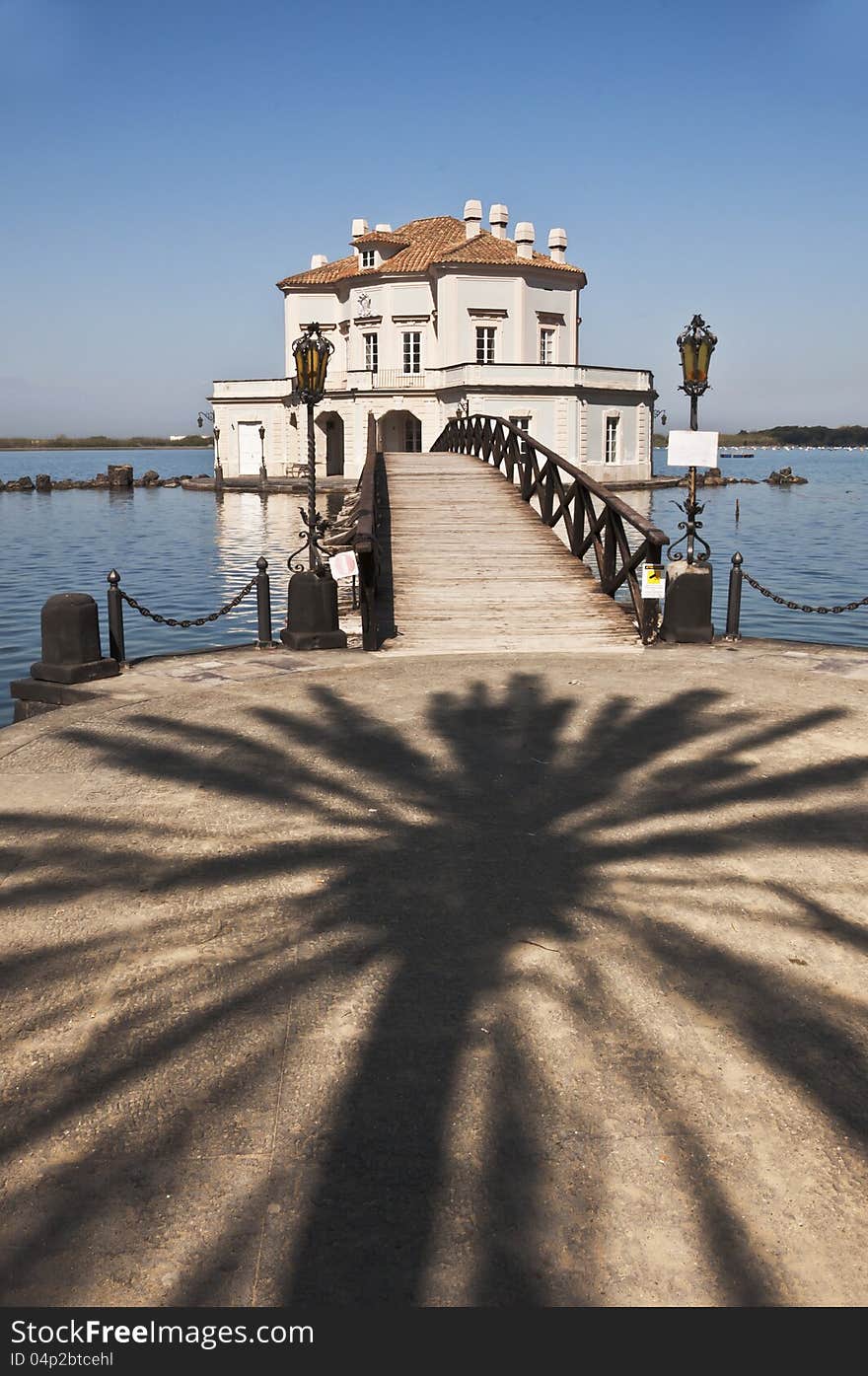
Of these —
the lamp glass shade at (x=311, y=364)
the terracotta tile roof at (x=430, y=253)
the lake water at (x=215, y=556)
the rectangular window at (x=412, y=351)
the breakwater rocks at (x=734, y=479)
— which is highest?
the terracotta tile roof at (x=430, y=253)

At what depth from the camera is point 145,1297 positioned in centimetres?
293

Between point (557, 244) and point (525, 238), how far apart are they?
266 cm

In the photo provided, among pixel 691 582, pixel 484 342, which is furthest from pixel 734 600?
pixel 484 342

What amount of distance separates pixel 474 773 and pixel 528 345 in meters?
51.7

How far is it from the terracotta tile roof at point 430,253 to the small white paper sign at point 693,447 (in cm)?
4458

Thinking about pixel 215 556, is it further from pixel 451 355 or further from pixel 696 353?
pixel 696 353

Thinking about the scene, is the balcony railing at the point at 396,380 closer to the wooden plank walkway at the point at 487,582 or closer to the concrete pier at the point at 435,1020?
the wooden plank walkway at the point at 487,582

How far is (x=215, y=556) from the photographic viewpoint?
38000 mm

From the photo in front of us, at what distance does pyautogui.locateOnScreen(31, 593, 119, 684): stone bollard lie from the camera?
1011cm

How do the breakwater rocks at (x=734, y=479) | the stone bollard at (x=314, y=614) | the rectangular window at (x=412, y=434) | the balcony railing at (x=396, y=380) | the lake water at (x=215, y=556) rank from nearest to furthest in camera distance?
the stone bollard at (x=314, y=614) → the lake water at (x=215, y=556) → the balcony railing at (x=396, y=380) → the rectangular window at (x=412, y=434) → the breakwater rocks at (x=734, y=479)

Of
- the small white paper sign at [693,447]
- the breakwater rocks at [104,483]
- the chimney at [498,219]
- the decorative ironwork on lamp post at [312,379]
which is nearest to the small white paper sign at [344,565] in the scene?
the decorative ironwork on lamp post at [312,379]

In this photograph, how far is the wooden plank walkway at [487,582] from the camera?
12.4 metres

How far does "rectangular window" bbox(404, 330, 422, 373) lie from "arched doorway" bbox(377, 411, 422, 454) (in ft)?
8.37

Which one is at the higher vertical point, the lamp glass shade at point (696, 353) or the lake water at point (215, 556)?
the lamp glass shade at point (696, 353)
